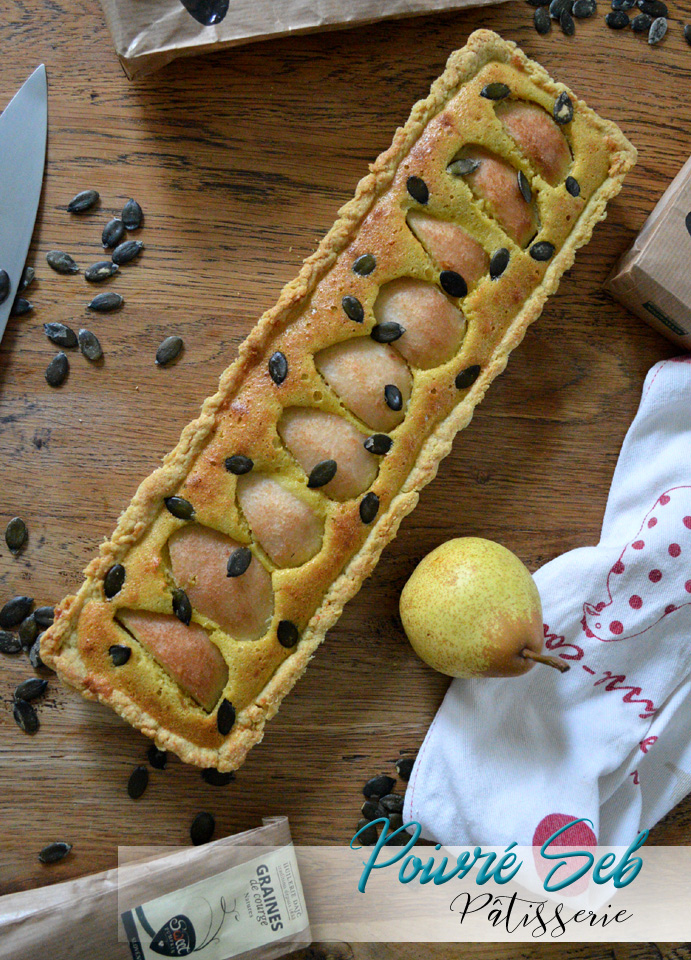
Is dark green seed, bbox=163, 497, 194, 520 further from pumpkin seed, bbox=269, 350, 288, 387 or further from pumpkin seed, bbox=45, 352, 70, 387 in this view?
pumpkin seed, bbox=45, 352, 70, 387

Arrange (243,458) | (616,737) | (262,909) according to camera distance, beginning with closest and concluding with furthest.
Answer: (243,458) < (262,909) < (616,737)

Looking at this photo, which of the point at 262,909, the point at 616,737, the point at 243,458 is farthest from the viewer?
the point at 616,737

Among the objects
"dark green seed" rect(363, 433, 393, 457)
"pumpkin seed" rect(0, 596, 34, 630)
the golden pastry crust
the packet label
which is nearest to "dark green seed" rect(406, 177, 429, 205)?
the golden pastry crust

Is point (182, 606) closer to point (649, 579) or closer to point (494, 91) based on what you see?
point (649, 579)

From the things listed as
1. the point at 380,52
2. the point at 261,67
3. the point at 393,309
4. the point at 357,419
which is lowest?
the point at 357,419

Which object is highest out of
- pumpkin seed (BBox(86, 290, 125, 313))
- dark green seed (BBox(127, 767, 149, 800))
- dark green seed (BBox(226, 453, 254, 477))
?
pumpkin seed (BBox(86, 290, 125, 313))

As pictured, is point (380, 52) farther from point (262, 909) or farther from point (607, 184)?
point (262, 909)

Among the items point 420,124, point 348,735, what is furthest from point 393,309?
point 348,735
